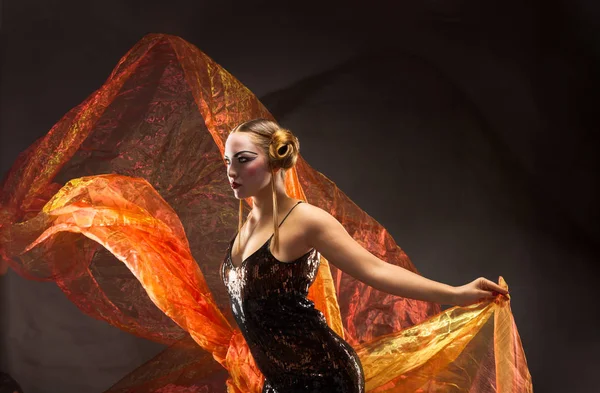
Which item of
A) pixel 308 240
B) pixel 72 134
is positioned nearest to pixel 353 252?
pixel 308 240

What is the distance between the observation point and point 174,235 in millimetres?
2383

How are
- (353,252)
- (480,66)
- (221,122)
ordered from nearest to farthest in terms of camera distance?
1. (353,252)
2. (221,122)
3. (480,66)

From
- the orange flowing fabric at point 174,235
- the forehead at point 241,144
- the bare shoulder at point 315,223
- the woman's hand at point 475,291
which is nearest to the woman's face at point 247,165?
the forehead at point 241,144

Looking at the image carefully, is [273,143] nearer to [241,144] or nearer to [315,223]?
[241,144]

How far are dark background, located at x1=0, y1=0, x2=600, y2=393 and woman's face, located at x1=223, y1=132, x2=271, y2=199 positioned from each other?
1.42 meters

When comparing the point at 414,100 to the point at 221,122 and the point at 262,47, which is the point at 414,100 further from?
the point at 221,122

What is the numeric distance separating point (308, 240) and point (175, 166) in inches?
33.1

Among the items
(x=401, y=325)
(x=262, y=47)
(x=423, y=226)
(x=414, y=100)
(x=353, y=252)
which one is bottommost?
(x=401, y=325)

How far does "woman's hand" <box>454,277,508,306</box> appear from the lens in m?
1.84

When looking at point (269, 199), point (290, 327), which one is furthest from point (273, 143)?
point (290, 327)

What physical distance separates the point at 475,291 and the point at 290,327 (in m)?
0.46

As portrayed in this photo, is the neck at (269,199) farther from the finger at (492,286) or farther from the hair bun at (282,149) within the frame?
the finger at (492,286)

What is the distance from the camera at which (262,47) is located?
337 centimetres

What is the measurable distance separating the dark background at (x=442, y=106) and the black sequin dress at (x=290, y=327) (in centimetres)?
150
